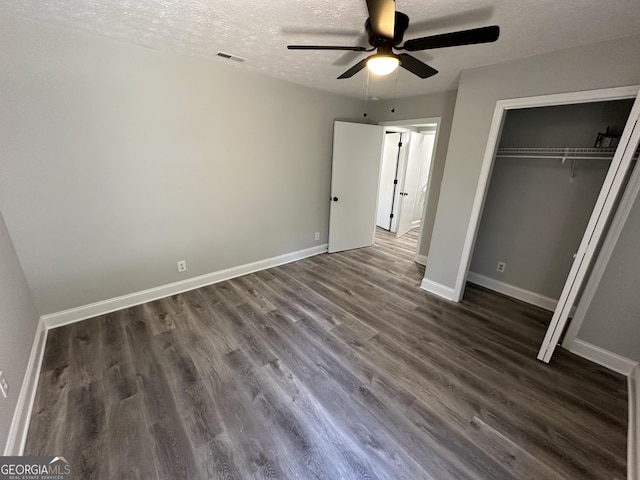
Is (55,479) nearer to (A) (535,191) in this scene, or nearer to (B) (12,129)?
(B) (12,129)

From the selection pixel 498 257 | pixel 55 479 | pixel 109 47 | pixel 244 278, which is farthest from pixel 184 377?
pixel 498 257

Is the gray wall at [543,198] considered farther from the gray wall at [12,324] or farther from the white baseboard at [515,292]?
the gray wall at [12,324]

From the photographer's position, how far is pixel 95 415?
1572mm

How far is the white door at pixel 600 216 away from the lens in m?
1.60

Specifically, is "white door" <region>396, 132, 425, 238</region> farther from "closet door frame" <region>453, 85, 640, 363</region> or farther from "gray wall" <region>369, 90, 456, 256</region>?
"closet door frame" <region>453, 85, 640, 363</region>

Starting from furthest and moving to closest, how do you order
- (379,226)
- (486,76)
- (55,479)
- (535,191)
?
(379,226)
(535,191)
(486,76)
(55,479)

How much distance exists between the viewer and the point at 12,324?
162 cm

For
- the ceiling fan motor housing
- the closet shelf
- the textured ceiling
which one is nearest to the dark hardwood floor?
the closet shelf

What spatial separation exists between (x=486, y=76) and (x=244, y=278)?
11.2ft

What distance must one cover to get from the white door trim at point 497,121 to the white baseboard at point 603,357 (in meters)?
1.01

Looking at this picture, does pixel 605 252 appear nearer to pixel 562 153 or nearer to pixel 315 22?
pixel 562 153

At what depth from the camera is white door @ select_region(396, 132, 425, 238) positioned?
5033 millimetres

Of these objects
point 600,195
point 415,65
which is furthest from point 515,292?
point 415,65

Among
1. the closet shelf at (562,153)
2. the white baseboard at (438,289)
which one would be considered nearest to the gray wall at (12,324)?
the white baseboard at (438,289)
